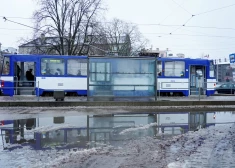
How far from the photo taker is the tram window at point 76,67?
2456 centimetres

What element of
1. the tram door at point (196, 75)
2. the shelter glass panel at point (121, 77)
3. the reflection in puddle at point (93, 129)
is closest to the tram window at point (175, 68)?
the tram door at point (196, 75)

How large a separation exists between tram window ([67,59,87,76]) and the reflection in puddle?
36.3 ft

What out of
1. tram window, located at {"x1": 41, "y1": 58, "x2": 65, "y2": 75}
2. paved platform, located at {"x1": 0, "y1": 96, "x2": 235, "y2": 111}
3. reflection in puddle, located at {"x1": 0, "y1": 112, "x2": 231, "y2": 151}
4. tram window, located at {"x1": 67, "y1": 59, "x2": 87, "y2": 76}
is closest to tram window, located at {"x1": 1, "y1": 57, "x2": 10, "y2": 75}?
tram window, located at {"x1": 41, "y1": 58, "x2": 65, "y2": 75}

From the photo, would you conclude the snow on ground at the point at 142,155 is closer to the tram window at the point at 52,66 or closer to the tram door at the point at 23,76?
the tram door at the point at 23,76

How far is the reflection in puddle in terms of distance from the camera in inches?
337

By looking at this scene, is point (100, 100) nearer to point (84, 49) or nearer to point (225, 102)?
point (225, 102)

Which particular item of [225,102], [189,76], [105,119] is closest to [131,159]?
[105,119]

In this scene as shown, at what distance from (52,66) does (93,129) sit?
1478cm

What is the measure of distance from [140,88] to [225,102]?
17.5ft

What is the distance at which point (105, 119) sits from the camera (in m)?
13.0

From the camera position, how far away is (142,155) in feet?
23.4

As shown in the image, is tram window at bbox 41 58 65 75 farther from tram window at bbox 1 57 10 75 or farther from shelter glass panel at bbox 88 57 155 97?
shelter glass panel at bbox 88 57 155 97

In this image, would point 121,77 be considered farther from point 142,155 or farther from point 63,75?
point 142,155

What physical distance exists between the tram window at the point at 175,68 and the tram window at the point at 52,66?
8.50 meters
